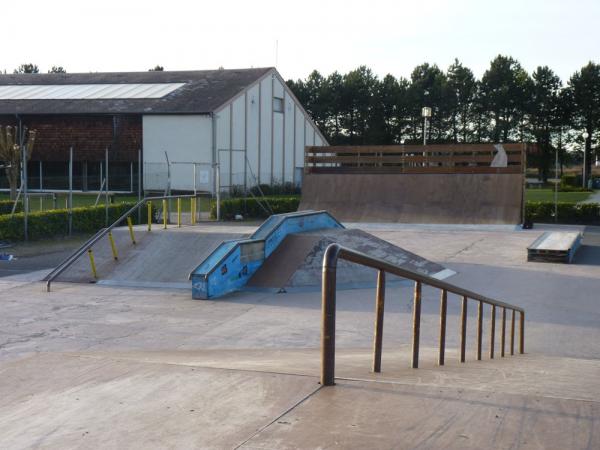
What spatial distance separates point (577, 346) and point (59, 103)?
39.0 metres

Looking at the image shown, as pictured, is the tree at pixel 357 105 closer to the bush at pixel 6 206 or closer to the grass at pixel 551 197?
the grass at pixel 551 197

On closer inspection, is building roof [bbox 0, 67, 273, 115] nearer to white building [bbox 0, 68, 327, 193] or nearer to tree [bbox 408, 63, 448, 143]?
white building [bbox 0, 68, 327, 193]

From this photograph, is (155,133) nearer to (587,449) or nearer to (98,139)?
(98,139)

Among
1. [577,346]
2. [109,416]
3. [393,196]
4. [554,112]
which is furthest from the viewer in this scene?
[554,112]

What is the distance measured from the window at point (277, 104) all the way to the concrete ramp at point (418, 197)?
54.8 feet

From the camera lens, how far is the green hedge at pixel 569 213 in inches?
1214

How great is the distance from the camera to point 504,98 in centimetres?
7775

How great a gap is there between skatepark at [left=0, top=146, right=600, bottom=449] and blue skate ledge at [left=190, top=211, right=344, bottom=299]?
43mm

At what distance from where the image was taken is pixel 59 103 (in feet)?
142

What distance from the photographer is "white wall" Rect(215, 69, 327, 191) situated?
40375 mm

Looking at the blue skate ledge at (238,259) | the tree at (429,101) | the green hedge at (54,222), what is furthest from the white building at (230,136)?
the tree at (429,101)

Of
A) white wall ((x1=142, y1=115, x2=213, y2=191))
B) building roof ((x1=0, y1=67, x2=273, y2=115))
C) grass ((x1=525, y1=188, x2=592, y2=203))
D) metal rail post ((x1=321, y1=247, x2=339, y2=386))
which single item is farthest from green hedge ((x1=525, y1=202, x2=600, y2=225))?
metal rail post ((x1=321, y1=247, x2=339, y2=386))

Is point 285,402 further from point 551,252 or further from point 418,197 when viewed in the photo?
point 418,197

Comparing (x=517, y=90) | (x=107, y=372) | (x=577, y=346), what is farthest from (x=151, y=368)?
(x=517, y=90)
